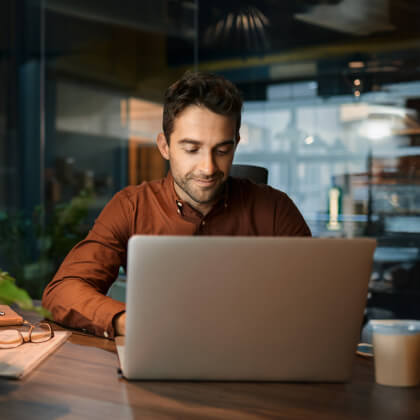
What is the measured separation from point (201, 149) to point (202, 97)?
166 mm

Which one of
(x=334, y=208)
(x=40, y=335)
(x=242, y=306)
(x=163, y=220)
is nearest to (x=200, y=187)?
(x=163, y=220)

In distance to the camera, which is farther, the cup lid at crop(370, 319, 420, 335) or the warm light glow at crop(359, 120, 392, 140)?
the warm light glow at crop(359, 120, 392, 140)

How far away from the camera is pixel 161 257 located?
0.85m

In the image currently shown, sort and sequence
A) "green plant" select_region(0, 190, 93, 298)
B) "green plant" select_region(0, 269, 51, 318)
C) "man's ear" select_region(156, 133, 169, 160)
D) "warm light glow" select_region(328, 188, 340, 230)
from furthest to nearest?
"green plant" select_region(0, 190, 93, 298)
"warm light glow" select_region(328, 188, 340, 230)
"man's ear" select_region(156, 133, 169, 160)
"green plant" select_region(0, 269, 51, 318)

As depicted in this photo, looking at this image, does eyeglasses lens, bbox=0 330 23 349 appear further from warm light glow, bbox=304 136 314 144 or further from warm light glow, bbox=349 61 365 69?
warm light glow, bbox=349 61 365 69

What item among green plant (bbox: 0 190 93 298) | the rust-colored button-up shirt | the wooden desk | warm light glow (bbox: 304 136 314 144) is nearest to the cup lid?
the wooden desk

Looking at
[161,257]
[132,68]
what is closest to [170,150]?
[161,257]

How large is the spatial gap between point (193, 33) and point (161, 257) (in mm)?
3530

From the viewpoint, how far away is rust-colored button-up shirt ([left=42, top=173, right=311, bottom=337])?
1.56 metres

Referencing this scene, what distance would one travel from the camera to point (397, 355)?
3.09 ft

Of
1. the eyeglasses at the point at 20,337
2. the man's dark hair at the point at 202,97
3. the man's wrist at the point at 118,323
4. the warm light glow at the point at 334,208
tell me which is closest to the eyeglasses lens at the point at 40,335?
the eyeglasses at the point at 20,337

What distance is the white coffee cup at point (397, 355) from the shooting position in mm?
935

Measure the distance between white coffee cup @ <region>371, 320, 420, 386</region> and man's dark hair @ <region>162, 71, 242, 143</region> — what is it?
84cm

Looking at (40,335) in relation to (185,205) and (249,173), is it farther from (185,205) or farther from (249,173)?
(249,173)
